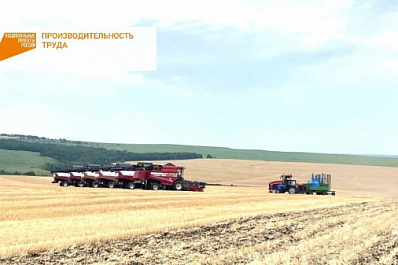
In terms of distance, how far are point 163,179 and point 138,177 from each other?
95.6 inches

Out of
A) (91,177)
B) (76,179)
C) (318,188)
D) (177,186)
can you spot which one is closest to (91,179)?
(91,177)

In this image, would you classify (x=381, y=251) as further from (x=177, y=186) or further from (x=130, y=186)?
(x=130, y=186)

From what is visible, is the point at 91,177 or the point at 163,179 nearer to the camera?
the point at 163,179

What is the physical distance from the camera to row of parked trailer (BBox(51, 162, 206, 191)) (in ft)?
161

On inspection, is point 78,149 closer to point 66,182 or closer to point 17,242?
point 66,182

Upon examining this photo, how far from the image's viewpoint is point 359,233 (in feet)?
57.2

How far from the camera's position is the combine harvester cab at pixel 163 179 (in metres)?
49.1

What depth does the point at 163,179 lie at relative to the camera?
161 feet

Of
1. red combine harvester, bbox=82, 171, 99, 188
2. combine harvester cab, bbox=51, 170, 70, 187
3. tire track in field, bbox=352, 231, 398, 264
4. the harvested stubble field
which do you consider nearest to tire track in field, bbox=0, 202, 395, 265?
the harvested stubble field

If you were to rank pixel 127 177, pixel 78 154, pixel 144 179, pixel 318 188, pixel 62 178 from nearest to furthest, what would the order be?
pixel 144 179 < pixel 127 177 < pixel 318 188 < pixel 62 178 < pixel 78 154

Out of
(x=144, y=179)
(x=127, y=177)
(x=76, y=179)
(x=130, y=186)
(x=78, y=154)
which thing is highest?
(x=78, y=154)

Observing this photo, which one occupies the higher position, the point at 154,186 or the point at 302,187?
the point at 154,186

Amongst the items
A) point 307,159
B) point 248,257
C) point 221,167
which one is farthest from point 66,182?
point 307,159

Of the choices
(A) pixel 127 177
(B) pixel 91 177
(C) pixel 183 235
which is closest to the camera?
(C) pixel 183 235
